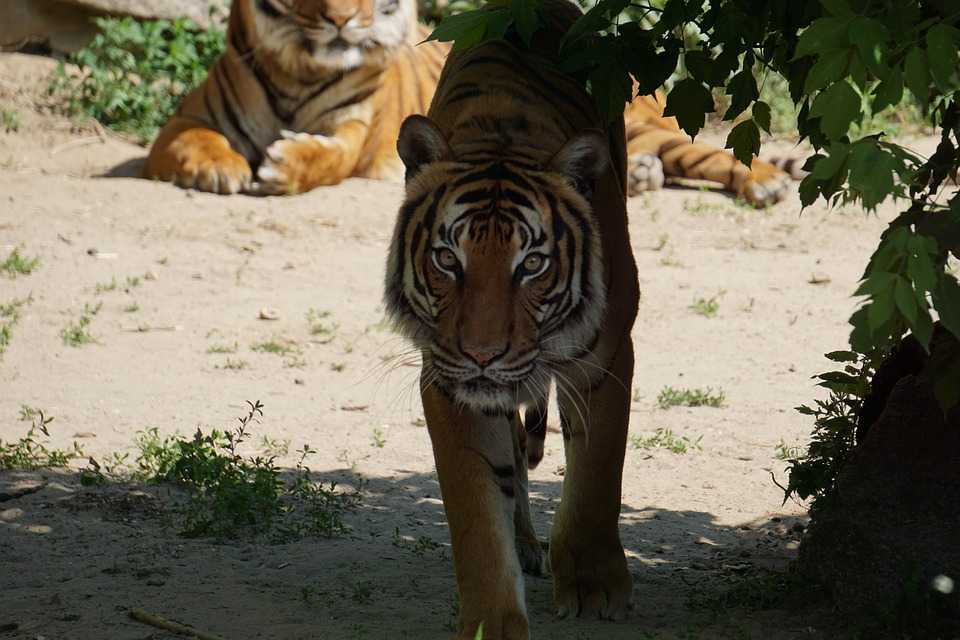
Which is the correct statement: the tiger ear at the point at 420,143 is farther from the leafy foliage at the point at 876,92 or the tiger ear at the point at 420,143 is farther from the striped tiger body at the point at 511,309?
the leafy foliage at the point at 876,92

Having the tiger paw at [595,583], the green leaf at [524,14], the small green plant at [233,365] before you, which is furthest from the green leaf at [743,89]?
the small green plant at [233,365]

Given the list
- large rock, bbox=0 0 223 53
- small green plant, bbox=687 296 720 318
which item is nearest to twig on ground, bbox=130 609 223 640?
small green plant, bbox=687 296 720 318

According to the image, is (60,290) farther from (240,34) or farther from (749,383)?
(749,383)

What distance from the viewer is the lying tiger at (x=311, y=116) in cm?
828

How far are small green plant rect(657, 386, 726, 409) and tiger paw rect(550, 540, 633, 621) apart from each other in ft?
6.63

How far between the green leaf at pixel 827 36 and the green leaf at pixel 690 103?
110 cm

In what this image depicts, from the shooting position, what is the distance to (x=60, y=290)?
6.61 m

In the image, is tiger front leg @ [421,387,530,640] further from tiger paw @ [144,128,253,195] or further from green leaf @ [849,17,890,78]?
tiger paw @ [144,128,253,195]

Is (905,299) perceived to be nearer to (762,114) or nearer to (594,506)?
(762,114)

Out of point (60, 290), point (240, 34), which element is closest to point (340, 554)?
point (60, 290)

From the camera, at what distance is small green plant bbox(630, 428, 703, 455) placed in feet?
16.2

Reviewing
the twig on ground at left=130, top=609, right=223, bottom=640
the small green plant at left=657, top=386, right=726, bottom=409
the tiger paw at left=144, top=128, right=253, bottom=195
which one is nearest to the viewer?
the twig on ground at left=130, top=609, right=223, bottom=640

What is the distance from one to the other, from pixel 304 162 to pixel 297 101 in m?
0.71

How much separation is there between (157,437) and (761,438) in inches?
86.8
